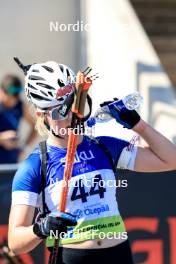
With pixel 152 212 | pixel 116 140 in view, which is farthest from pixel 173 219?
pixel 116 140

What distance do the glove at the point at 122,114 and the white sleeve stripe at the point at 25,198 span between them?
0.54 metres

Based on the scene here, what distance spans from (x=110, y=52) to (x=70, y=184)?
16.1 feet

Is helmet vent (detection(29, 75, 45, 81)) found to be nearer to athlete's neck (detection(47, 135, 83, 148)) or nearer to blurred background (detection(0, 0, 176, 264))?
athlete's neck (detection(47, 135, 83, 148))

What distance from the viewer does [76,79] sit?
3533mm

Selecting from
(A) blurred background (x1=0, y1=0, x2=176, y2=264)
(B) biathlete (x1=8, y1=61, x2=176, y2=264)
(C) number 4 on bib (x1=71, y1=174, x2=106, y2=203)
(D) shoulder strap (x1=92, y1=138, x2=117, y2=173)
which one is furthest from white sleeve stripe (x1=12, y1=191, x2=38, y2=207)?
(A) blurred background (x1=0, y1=0, x2=176, y2=264)

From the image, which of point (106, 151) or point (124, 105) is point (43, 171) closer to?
point (106, 151)

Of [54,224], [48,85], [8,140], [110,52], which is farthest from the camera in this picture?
[110,52]

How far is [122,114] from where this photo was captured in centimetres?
367

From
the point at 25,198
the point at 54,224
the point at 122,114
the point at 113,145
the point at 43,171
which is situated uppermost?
the point at 122,114

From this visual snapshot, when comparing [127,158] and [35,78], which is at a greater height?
[35,78]

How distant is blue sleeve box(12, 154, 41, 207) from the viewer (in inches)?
138

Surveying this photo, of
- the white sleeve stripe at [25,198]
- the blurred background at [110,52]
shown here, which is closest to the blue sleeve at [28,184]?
the white sleeve stripe at [25,198]

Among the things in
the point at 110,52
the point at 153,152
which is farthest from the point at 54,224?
the point at 110,52

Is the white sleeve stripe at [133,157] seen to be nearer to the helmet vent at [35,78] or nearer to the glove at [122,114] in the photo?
the glove at [122,114]
